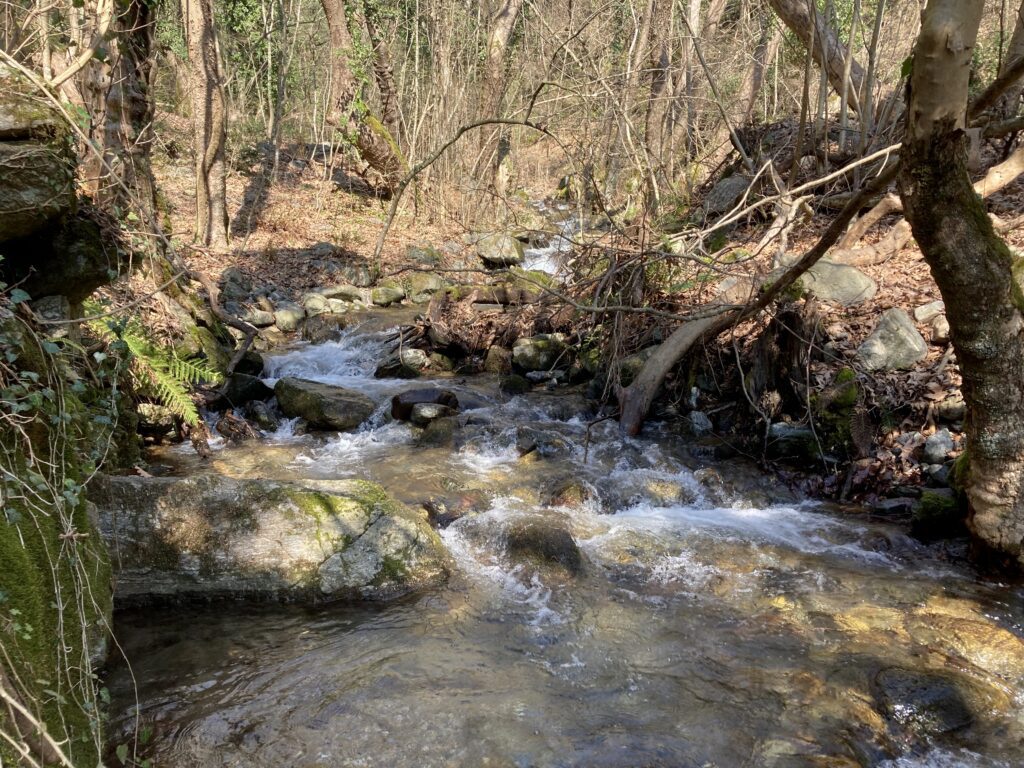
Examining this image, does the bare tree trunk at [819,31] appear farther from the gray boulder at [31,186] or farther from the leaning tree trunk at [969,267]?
the gray boulder at [31,186]

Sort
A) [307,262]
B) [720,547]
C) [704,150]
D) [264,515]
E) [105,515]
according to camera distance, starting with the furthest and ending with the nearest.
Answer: [307,262] → [704,150] → [720,547] → [264,515] → [105,515]

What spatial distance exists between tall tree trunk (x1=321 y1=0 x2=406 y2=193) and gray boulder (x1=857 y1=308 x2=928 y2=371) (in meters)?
13.5

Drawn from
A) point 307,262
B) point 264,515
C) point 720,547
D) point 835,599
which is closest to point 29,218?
point 264,515

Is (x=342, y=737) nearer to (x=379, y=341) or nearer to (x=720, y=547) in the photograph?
(x=720, y=547)

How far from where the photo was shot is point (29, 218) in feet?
12.5

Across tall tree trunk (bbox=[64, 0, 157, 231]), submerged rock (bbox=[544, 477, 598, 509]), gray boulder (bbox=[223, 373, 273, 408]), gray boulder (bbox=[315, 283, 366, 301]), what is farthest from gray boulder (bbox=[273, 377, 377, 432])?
gray boulder (bbox=[315, 283, 366, 301])

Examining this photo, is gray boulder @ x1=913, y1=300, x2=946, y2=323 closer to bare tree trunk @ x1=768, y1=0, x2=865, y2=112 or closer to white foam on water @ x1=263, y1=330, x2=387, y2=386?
bare tree trunk @ x1=768, y1=0, x2=865, y2=112

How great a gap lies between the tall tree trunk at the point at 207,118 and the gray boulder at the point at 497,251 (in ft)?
17.5

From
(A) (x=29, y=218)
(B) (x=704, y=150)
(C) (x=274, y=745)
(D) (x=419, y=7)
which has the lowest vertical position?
(C) (x=274, y=745)

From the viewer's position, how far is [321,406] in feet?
26.9

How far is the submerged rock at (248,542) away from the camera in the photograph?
4230mm

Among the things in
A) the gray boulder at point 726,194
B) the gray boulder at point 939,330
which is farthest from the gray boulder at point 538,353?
the gray boulder at point 939,330

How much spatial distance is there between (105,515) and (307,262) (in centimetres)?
1151

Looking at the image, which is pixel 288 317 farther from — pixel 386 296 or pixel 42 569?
pixel 42 569
